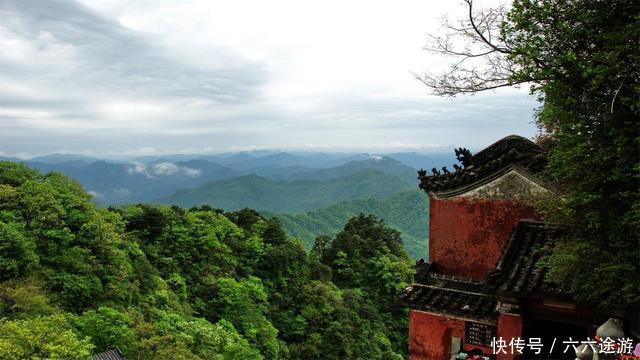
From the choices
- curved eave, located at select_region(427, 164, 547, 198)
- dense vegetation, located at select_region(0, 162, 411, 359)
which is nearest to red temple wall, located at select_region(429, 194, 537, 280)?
curved eave, located at select_region(427, 164, 547, 198)

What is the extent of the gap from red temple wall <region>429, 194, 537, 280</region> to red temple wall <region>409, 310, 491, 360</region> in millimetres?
1376

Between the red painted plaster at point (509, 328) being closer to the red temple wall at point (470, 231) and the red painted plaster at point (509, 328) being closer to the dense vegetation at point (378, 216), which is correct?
the red temple wall at point (470, 231)

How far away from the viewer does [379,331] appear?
166 feet

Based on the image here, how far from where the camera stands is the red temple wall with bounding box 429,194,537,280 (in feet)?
40.6

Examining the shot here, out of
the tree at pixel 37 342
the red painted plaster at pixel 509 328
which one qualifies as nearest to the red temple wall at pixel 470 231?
the red painted plaster at pixel 509 328

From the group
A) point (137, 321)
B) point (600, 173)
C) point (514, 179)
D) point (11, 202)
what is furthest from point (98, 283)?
point (600, 173)

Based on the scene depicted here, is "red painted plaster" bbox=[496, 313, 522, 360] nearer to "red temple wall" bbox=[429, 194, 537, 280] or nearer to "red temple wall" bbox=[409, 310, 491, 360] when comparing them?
"red temple wall" bbox=[409, 310, 491, 360]

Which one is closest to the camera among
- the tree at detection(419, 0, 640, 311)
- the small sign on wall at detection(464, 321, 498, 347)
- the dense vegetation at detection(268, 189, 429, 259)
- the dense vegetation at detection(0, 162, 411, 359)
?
the tree at detection(419, 0, 640, 311)

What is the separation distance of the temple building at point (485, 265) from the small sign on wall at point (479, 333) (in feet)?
0.07

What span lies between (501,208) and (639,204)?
4953mm

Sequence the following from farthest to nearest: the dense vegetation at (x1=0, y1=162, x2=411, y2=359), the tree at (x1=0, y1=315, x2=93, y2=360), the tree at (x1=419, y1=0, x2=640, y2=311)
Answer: the dense vegetation at (x1=0, y1=162, x2=411, y2=359), the tree at (x1=0, y1=315, x2=93, y2=360), the tree at (x1=419, y1=0, x2=640, y2=311)

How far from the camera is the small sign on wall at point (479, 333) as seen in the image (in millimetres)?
11578

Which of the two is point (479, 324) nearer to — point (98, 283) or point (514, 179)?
point (514, 179)

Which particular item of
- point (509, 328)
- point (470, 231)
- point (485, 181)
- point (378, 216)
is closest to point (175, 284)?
point (470, 231)
